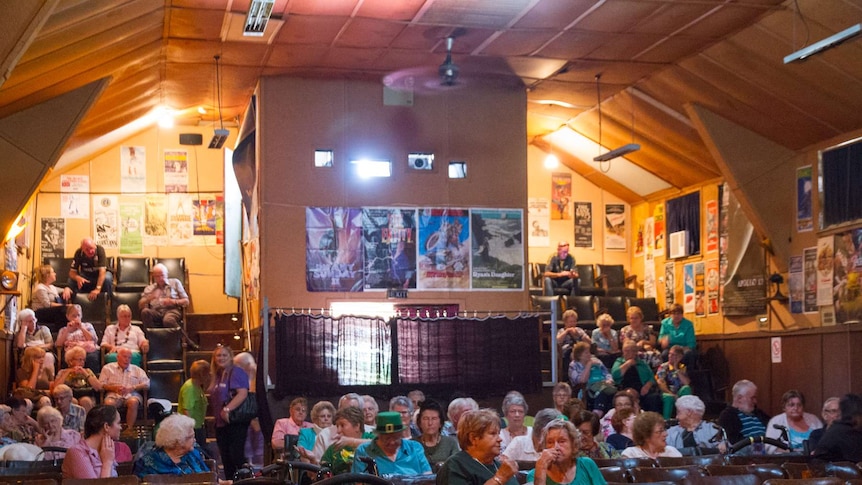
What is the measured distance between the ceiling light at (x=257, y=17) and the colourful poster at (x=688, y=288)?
8.86 m

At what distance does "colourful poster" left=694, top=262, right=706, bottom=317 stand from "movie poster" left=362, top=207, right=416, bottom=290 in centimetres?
530

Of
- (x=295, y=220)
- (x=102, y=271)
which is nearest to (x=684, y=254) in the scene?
(x=295, y=220)

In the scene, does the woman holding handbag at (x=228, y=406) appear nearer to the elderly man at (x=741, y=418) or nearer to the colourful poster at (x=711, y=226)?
the elderly man at (x=741, y=418)

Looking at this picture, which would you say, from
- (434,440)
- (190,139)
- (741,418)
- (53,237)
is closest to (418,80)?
(190,139)

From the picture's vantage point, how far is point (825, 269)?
47.5 feet

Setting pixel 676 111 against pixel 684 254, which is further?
pixel 684 254

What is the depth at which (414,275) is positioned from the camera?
1498 centimetres

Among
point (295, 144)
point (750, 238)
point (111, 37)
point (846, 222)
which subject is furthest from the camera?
point (750, 238)

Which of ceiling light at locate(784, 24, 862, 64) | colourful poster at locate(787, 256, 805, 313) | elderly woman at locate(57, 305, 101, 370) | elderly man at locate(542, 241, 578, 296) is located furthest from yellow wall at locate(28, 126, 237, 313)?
ceiling light at locate(784, 24, 862, 64)

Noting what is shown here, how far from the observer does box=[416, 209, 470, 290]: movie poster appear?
49.4ft

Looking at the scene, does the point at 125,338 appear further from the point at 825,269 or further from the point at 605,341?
the point at 825,269

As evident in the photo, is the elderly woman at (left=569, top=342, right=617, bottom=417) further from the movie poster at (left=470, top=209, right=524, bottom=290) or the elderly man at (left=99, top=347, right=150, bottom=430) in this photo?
the elderly man at (left=99, top=347, right=150, bottom=430)

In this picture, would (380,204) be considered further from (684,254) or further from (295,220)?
(684,254)

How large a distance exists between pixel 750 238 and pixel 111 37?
30.0 feet
